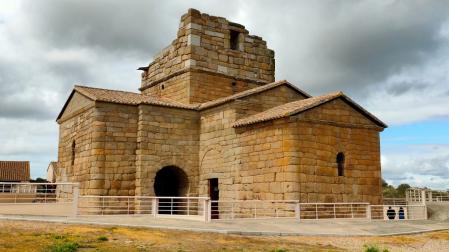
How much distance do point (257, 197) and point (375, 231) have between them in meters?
5.25

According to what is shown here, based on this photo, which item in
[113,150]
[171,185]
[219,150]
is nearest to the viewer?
[113,150]

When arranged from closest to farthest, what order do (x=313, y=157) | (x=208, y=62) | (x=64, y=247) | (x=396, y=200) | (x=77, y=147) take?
1. (x=64, y=247)
2. (x=313, y=157)
3. (x=77, y=147)
4. (x=396, y=200)
5. (x=208, y=62)

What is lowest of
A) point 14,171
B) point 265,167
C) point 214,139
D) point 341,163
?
point 265,167

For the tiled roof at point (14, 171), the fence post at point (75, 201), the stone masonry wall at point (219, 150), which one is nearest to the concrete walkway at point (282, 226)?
the fence post at point (75, 201)

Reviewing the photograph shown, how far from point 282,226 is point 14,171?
35.1 meters

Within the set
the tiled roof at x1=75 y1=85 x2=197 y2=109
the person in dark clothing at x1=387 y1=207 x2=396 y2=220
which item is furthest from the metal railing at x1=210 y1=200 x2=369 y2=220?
the tiled roof at x1=75 y1=85 x2=197 y2=109

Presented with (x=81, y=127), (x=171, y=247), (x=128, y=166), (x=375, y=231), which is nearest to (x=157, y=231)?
(x=171, y=247)

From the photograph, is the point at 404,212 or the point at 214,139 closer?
the point at 404,212

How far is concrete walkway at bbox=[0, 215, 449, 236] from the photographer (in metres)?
11.8

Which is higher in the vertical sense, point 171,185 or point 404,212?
point 171,185

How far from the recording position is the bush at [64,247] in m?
8.21

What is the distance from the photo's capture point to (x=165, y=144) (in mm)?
19641

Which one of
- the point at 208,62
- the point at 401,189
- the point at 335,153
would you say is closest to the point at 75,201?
the point at 335,153

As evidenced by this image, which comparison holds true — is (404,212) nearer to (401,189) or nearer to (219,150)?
(219,150)
